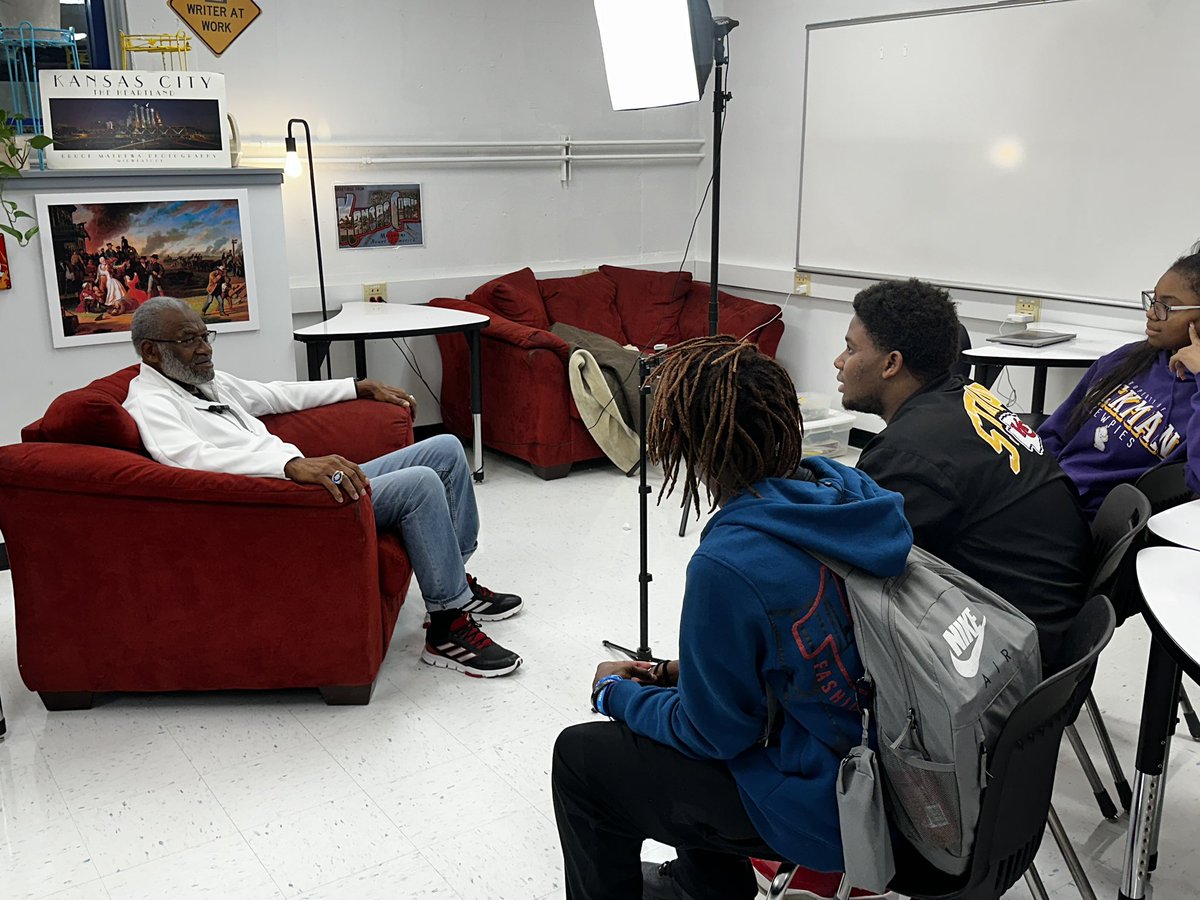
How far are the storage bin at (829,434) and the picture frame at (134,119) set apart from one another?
8.47 feet

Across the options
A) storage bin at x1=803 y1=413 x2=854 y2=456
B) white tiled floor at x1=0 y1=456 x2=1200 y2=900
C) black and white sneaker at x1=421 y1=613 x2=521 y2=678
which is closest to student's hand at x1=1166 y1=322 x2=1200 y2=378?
white tiled floor at x1=0 y1=456 x2=1200 y2=900

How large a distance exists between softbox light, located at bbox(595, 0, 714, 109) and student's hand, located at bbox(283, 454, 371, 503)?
114 cm

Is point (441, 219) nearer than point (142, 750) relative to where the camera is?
No

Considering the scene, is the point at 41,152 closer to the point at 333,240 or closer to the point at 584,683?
the point at 333,240

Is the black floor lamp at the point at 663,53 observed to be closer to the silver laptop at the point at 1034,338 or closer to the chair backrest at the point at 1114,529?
the chair backrest at the point at 1114,529

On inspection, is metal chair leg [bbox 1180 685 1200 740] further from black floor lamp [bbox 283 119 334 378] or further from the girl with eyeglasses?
black floor lamp [bbox 283 119 334 378]

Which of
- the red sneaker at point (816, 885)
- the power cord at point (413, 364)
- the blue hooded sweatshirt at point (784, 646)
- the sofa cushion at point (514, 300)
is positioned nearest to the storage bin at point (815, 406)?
the sofa cushion at point (514, 300)

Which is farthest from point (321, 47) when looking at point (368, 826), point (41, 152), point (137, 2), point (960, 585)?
point (960, 585)

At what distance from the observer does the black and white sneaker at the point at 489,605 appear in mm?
3217

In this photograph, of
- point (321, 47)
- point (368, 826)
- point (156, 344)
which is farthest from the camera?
point (321, 47)

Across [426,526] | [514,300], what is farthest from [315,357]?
[426,526]

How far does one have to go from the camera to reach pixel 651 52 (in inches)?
105

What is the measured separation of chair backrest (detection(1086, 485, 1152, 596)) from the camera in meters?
1.72

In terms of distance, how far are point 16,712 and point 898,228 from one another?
12.6ft
